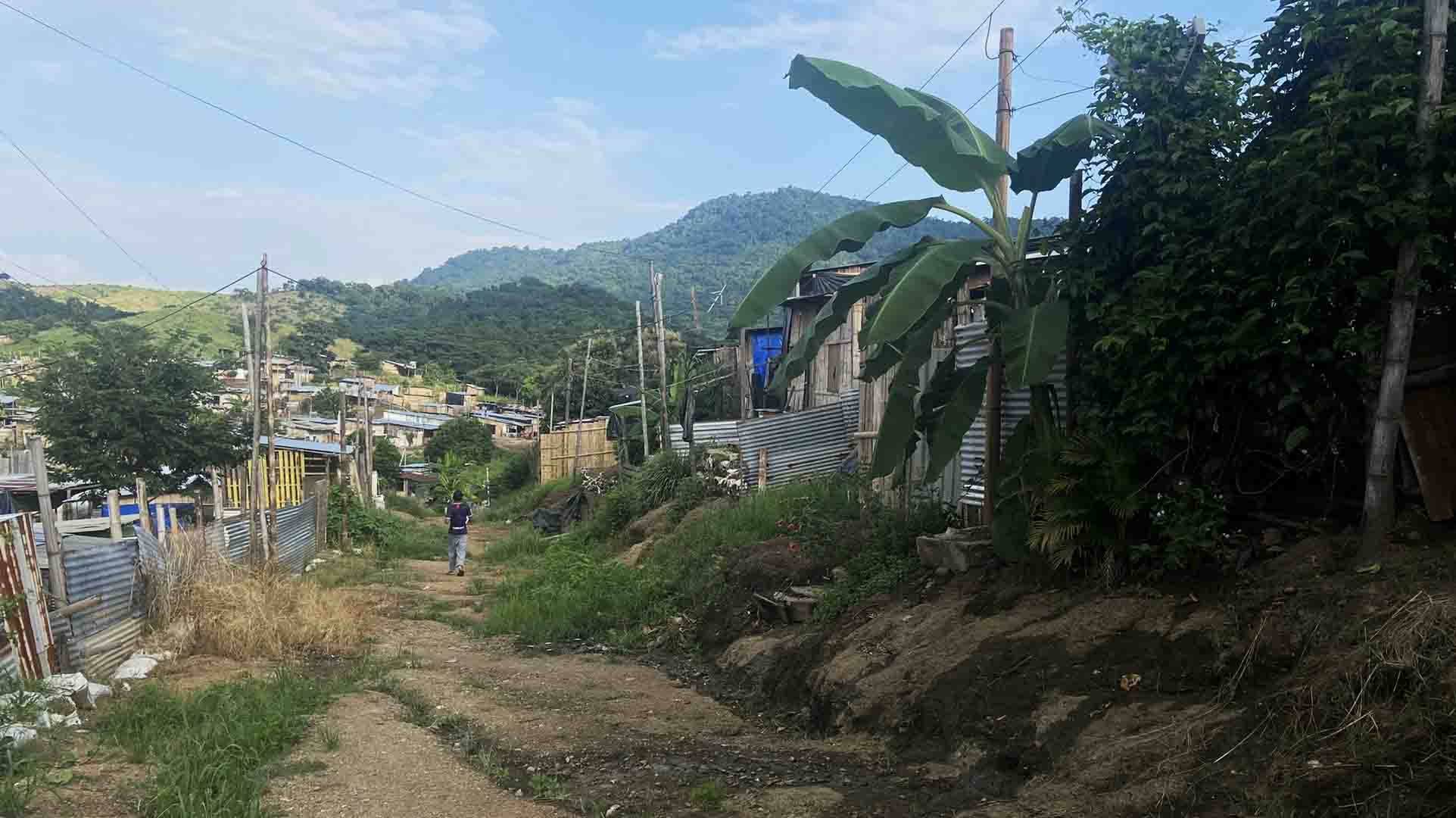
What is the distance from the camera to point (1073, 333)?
7742 millimetres

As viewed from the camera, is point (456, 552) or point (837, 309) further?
point (456, 552)

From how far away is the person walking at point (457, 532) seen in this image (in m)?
18.8

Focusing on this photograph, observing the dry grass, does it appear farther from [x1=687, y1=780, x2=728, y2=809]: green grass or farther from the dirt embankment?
[x1=687, y1=780, x2=728, y2=809]: green grass

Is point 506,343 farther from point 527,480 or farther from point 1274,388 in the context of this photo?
point 1274,388

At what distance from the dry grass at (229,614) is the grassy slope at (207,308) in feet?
179

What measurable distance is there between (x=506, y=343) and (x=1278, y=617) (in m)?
76.9

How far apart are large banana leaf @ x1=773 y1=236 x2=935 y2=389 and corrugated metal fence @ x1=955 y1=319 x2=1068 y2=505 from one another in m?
0.99

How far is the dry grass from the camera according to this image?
10375 mm

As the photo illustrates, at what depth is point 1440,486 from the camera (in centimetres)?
548

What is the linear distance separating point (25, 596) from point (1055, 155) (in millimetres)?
8580

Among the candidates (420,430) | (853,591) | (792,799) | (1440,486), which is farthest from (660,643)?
(420,430)

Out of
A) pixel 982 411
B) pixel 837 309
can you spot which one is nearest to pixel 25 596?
pixel 837 309

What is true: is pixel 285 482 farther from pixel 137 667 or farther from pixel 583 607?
pixel 137 667

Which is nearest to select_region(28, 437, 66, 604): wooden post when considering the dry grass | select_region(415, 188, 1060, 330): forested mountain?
the dry grass
